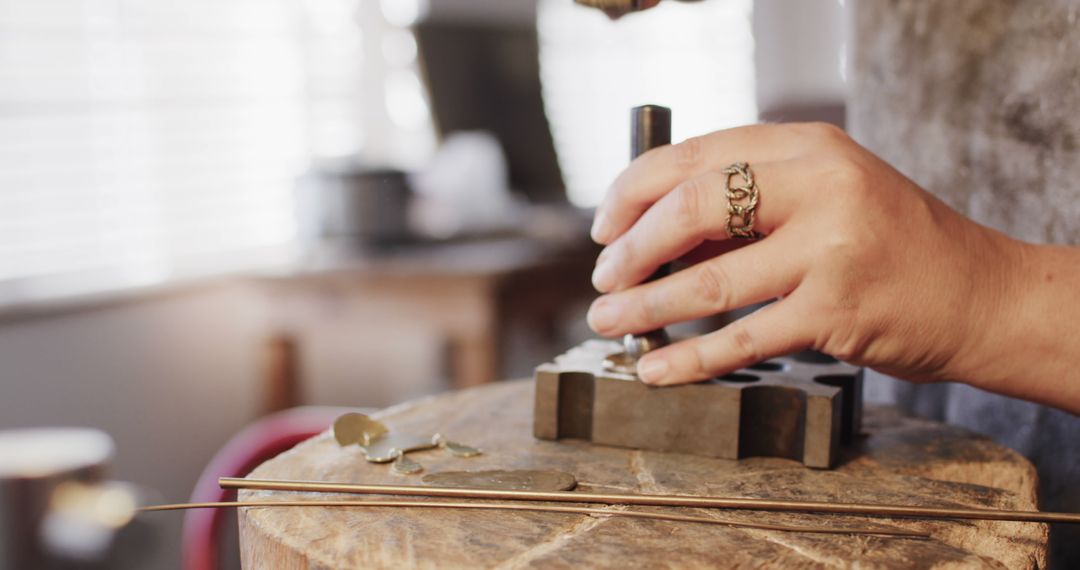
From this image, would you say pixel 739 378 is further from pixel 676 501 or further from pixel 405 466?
pixel 405 466

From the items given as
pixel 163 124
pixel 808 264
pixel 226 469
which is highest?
pixel 163 124

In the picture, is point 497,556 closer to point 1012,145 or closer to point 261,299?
point 1012,145

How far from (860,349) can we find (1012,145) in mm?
427

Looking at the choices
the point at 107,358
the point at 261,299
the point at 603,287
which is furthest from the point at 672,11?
the point at 603,287

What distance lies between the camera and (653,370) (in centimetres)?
82

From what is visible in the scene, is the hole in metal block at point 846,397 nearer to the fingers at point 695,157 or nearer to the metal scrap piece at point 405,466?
the fingers at point 695,157

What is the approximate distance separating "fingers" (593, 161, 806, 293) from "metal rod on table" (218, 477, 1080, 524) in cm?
22

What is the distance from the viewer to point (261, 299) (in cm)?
244

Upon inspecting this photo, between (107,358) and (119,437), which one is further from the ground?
(107,358)

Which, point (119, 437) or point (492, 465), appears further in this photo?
point (119, 437)

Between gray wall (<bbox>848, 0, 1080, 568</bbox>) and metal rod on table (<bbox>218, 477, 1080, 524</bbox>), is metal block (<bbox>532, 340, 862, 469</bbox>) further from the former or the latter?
gray wall (<bbox>848, 0, 1080, 568</bbox>)

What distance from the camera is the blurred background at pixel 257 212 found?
2.22m

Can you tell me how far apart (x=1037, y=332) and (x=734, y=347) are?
0.90 ft

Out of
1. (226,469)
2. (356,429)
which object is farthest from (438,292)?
(356,429)
